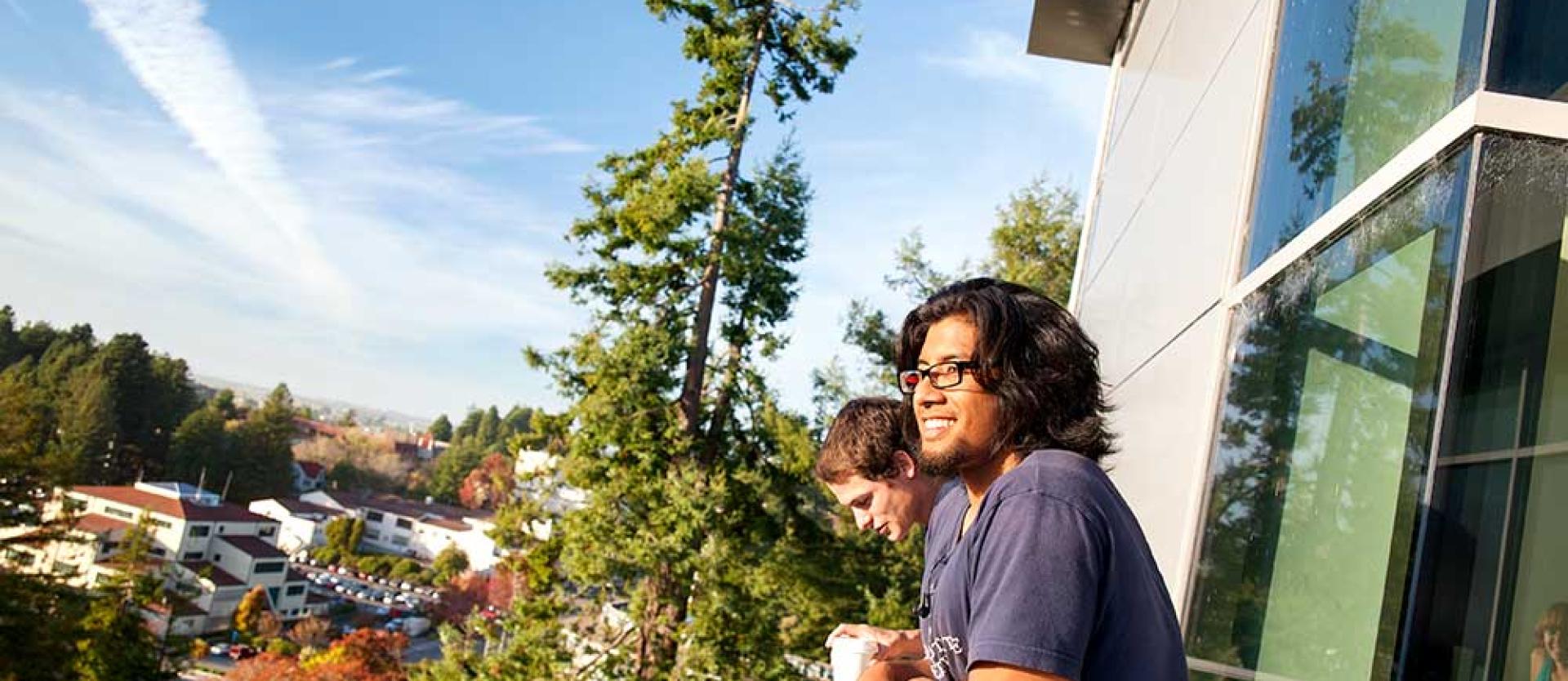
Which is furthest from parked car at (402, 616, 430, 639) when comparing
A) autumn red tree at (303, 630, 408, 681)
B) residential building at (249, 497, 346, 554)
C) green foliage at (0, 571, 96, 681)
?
green foliage at (0, 571, 96, 681)

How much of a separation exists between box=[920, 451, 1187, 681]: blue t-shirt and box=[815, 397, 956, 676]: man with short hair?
5.13ft

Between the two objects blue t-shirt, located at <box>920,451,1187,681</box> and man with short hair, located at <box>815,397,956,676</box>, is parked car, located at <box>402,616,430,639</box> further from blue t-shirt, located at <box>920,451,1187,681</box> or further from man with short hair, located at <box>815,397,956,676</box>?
blue t-shirt, located at <box>920,451,1187,681</box>

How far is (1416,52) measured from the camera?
5.57 feet

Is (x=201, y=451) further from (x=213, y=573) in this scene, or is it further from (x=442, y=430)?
(x=442, y=430)

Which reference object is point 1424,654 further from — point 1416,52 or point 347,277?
point 347,277

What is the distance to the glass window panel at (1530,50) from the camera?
1.29m

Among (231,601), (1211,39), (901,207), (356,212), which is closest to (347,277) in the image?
(356,212)

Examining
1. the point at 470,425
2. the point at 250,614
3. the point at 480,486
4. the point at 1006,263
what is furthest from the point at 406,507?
the point at 1006,263

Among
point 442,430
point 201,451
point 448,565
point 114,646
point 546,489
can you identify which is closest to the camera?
point 546,489

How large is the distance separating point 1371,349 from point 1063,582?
0.88m

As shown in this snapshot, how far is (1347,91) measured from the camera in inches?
82.5

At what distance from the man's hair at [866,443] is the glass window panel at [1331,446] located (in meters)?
0.76

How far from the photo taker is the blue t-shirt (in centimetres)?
108

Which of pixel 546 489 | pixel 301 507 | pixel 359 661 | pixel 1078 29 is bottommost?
pixel 359 661
